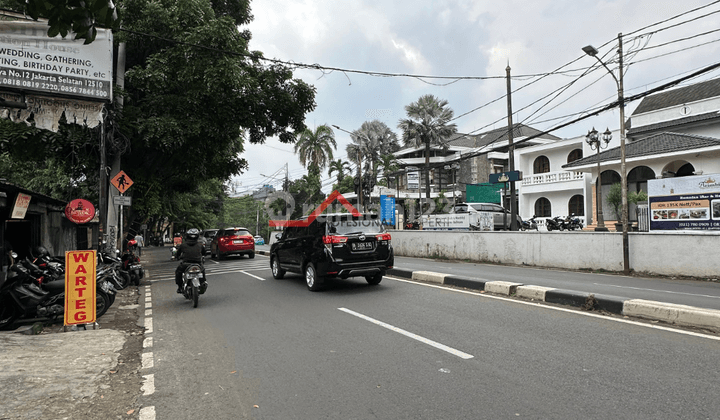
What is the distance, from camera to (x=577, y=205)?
32188mm

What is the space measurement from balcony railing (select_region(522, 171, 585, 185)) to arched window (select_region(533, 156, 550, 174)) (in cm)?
250

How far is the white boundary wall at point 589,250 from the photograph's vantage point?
1218cm

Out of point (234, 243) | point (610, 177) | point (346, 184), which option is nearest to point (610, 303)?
point (234, 243)

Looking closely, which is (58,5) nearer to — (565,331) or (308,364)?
(308,364)

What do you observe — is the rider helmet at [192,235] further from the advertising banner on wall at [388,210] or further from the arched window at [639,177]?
the arched window at [639,177]

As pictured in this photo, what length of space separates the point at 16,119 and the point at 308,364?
9.41 meters

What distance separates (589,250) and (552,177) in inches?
800

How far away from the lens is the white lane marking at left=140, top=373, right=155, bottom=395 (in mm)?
4414

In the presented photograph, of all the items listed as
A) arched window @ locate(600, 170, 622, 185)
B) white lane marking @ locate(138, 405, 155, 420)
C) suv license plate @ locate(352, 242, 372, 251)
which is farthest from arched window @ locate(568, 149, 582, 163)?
white lane marking @ locate(138, 405, 155, 420)

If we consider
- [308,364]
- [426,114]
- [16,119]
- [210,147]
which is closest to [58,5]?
[308,364]

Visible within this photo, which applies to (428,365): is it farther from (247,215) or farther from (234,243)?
(247,215)

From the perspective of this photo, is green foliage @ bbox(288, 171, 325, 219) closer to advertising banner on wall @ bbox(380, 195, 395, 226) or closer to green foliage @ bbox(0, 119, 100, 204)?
advertising banner on wall @ bbox(380, 195, 395, 226)

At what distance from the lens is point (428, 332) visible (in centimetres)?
617

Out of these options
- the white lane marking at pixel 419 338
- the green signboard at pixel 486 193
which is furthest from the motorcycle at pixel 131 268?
the green signboard at pixel 486 193
